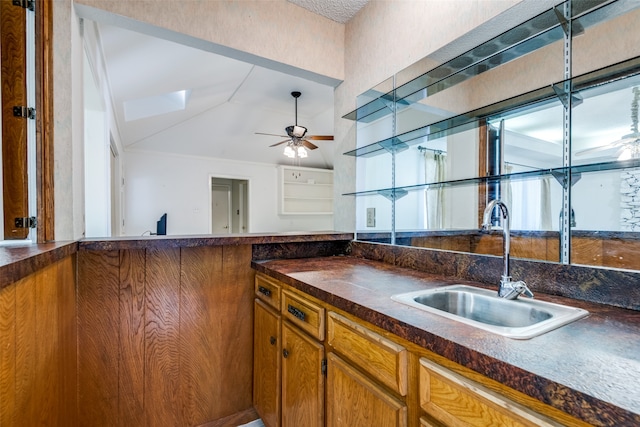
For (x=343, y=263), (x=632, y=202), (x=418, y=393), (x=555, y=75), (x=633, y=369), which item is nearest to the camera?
(x=633, y=369)

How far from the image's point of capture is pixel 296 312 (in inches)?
52.2

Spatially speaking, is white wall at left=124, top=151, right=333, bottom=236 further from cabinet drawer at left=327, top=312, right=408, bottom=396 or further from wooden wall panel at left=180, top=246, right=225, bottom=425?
cabinet drawer at left=327, top=312, right=408, bottom=396

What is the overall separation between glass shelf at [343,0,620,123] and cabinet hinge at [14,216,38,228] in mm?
1762

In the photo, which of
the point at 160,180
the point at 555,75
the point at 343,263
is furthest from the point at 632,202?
the point at 160,180

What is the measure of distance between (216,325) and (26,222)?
960 millimetres

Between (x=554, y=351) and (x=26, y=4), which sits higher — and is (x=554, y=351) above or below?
below

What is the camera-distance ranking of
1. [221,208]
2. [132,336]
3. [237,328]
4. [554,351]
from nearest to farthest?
[554,351] < [132,336] < [237,328] < [221,208]

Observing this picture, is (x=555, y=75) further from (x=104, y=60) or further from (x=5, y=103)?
(x=104, y=60)

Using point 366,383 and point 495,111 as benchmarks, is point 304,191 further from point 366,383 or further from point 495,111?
point 366,383

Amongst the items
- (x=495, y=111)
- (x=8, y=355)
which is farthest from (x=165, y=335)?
(x=495, y=111)

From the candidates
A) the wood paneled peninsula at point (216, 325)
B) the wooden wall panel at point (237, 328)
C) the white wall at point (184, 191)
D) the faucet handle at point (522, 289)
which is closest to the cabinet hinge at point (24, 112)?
the wood paneled peninsula at point (216, 325)

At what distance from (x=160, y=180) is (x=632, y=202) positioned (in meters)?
5.74

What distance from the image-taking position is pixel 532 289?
45.6 inches

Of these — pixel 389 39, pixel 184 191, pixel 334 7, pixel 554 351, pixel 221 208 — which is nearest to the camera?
pixel 554 351
